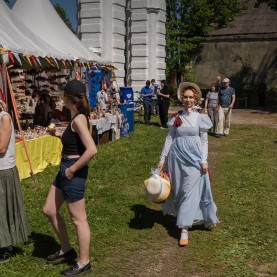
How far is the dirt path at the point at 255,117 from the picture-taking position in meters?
18.7

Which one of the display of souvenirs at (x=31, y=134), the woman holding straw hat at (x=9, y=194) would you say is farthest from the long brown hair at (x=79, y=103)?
the display of souvenirs at (x=31, y=134)

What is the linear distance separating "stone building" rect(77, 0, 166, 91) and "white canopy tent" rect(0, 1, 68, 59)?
9.35 m

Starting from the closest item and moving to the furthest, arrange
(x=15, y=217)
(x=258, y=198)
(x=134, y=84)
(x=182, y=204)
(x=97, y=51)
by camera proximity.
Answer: (x=15, y=217) < (x=182, y=204) < (x=258, y=198) < (x=97, y=51) < (x=134, y=84)

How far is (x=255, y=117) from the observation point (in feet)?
67.7

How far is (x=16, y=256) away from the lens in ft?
16.0

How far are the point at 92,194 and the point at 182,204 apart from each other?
2.46 meters

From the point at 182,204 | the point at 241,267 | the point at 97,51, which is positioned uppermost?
the point at 97,51

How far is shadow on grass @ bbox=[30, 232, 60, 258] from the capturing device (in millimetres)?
4984

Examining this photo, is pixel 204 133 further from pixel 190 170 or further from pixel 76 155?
pixel 76 155

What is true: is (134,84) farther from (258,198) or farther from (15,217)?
(15,217)

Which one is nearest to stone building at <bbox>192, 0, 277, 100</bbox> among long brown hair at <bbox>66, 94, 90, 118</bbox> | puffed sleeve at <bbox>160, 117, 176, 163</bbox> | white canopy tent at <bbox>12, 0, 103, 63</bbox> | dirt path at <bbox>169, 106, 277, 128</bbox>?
dirt path at <bbox>169, 106, 277, 128</bbox>

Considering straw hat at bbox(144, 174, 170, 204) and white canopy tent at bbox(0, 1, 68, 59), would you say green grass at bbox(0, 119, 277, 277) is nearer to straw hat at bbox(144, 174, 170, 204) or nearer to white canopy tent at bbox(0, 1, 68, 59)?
straw hat at bbox(144, 174, 170, 204)

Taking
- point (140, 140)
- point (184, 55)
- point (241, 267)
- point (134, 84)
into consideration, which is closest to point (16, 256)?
point (241, 267)

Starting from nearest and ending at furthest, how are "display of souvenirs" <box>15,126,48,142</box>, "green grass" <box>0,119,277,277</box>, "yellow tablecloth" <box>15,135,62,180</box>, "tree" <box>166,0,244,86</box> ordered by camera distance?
"green grass" <box>0,119,277,277</box>
"yellow tablecloth" <box>15,135,62,180</box>
"display of souvenirs" <box>15,126,48,142</box>
"tree" <box>166,0,244,86</box>
